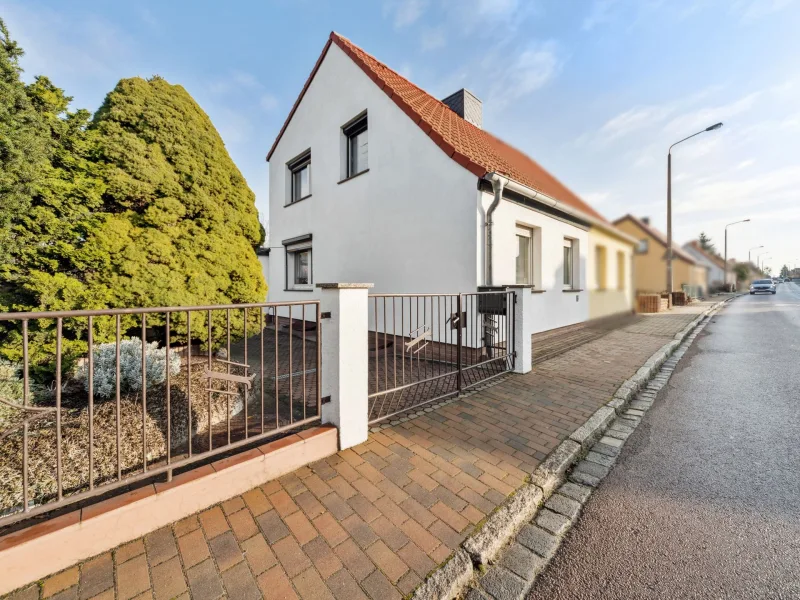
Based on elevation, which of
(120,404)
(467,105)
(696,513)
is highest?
(467,105)

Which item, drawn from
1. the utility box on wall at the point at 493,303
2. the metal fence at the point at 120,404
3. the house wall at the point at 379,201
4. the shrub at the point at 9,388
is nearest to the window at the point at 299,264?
the house wall at the point at 379,201

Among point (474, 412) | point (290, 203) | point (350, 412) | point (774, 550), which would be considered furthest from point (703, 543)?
point (290, 203)

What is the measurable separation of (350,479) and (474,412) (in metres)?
1.68

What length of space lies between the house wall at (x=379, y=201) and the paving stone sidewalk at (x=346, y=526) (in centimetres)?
328

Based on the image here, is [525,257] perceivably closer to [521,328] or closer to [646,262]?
[521,328]

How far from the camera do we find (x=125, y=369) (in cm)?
322

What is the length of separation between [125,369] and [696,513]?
4776 millimetres

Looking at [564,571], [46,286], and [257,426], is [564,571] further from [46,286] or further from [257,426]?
[46,286]

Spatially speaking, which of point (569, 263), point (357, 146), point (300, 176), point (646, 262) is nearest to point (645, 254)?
point (646, 262)

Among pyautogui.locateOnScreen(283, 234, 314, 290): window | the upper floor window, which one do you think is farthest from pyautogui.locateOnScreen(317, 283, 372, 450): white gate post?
the upper floor window

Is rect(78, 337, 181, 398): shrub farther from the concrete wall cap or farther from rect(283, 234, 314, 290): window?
rect(283, 234, 314, 290): window

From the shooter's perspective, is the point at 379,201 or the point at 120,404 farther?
the point at 379,201

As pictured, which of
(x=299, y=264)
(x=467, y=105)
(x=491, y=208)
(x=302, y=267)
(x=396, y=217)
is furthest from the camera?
(x=299, y=264)

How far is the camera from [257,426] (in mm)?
3156
